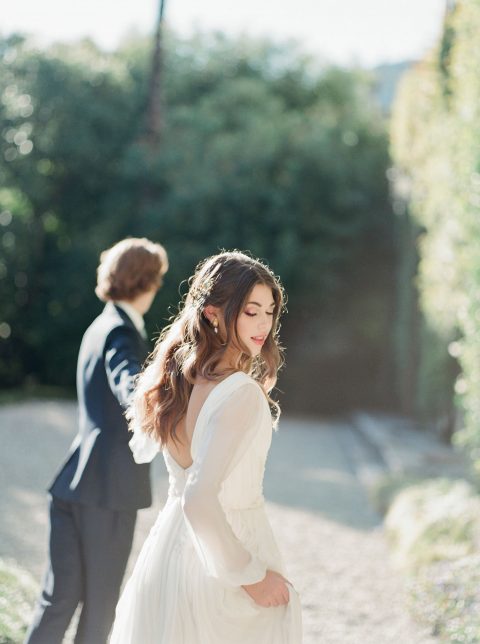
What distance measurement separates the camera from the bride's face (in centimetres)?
234

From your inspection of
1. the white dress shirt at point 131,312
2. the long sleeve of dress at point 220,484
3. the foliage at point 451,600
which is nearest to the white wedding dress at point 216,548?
the long sleeve of dress at point 220,484

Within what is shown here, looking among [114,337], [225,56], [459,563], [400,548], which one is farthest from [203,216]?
[114,337]

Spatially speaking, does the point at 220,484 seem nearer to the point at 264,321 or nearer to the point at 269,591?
the point at 269,591

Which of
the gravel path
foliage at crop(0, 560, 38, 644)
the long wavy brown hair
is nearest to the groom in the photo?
foliage at crop(0, 560, 38, 644)

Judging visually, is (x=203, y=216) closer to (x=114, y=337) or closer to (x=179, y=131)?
(x=179, y=131)

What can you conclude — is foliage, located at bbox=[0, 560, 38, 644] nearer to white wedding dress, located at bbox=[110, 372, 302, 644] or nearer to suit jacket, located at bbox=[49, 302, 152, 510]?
suit jacket, located at bbox=[49, 302, 152, 510]

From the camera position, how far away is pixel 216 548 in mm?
2160

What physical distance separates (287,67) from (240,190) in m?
6.42

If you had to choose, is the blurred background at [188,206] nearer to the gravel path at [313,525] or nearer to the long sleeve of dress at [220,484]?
the gravel path at [313,525]

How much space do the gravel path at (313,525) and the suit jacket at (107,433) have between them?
193 cm

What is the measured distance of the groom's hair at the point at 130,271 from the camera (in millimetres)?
3523

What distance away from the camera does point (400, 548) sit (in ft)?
21.6

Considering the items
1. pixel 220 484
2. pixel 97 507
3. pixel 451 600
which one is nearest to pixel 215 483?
pixel 220 484

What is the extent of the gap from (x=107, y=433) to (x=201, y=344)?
3.60 feet
